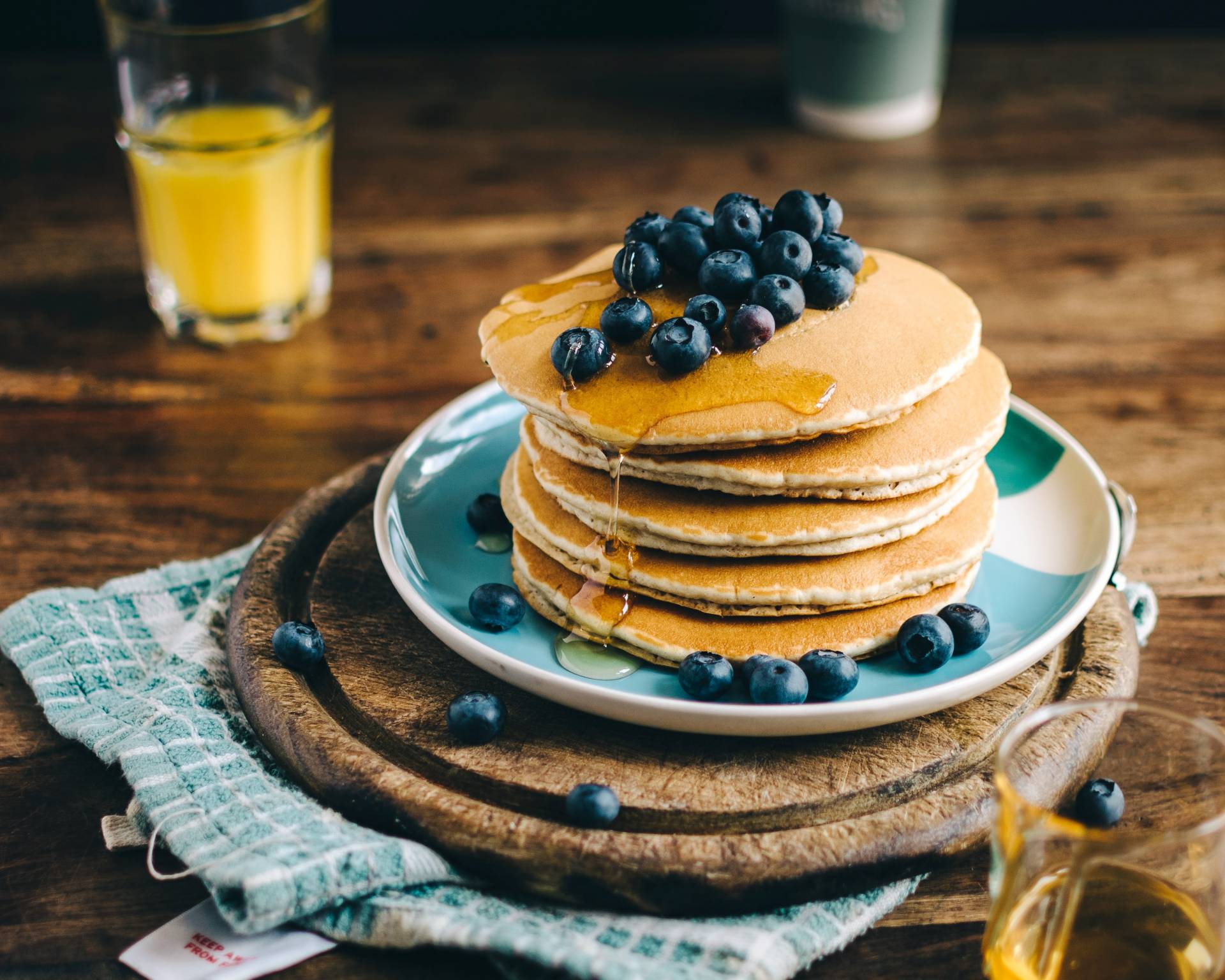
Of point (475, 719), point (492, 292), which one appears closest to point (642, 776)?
point (475, 719)

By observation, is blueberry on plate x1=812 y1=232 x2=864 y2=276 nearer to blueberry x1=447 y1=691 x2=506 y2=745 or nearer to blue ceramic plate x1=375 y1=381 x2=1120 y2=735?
blue ceramic plate x1=375 y1=381 x2=1120 y2=735

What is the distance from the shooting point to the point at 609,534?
4.66ft

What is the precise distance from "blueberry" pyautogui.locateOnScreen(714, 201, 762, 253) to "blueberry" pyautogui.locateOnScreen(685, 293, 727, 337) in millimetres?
93

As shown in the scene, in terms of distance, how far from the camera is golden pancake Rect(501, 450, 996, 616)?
1.38m

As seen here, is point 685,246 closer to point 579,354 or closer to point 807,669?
point 579,354

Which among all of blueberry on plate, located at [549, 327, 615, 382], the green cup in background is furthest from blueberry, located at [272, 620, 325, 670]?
the green cup in background

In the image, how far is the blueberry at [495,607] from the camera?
56.7 inches

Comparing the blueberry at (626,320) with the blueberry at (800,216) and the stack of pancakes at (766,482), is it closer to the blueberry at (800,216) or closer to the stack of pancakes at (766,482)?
the stack of pancakes at (766,482)

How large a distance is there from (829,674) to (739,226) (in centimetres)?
51

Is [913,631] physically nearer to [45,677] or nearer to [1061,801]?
[1061,801]

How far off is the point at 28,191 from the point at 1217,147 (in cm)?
291

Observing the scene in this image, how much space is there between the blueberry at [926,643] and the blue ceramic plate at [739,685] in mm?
14

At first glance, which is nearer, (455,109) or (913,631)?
(913,631)

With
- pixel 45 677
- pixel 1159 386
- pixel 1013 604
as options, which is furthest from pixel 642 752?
pixel 1159 386
